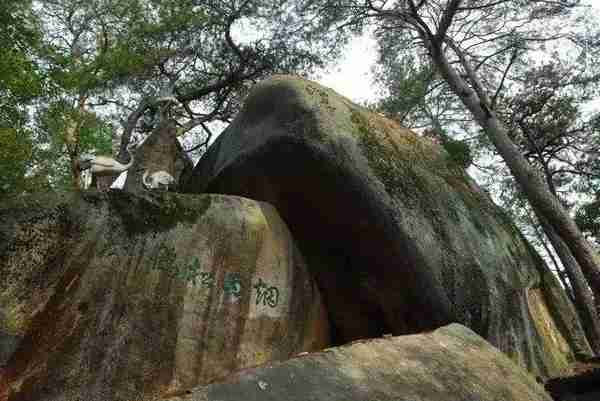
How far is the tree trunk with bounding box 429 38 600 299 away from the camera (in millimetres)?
6824

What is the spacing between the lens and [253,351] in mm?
4621

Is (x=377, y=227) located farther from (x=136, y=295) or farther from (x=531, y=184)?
(x=531, y=184)

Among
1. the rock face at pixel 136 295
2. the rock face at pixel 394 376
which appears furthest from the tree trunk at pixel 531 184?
the rock face at pixel 136 295

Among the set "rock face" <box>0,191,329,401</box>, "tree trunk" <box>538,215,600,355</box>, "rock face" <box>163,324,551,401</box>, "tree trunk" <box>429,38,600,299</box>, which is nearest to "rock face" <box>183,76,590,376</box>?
"rock face" <box>0,191,329,401</box>

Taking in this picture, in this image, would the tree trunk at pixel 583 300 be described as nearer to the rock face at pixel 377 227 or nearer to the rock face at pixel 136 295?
the rock face at pixel 377 227

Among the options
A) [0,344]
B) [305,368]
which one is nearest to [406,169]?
[305,368]

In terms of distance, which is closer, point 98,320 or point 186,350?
point 98,320

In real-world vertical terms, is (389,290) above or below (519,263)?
below

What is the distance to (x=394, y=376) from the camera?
8.21 ft

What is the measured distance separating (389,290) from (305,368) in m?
3.27

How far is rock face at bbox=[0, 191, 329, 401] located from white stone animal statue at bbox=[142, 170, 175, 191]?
223 centimetres

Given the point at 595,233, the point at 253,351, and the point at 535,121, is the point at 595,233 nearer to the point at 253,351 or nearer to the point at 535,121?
the point at 535,121

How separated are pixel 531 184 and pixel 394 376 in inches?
241

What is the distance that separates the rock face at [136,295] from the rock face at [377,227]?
2.68 feet
